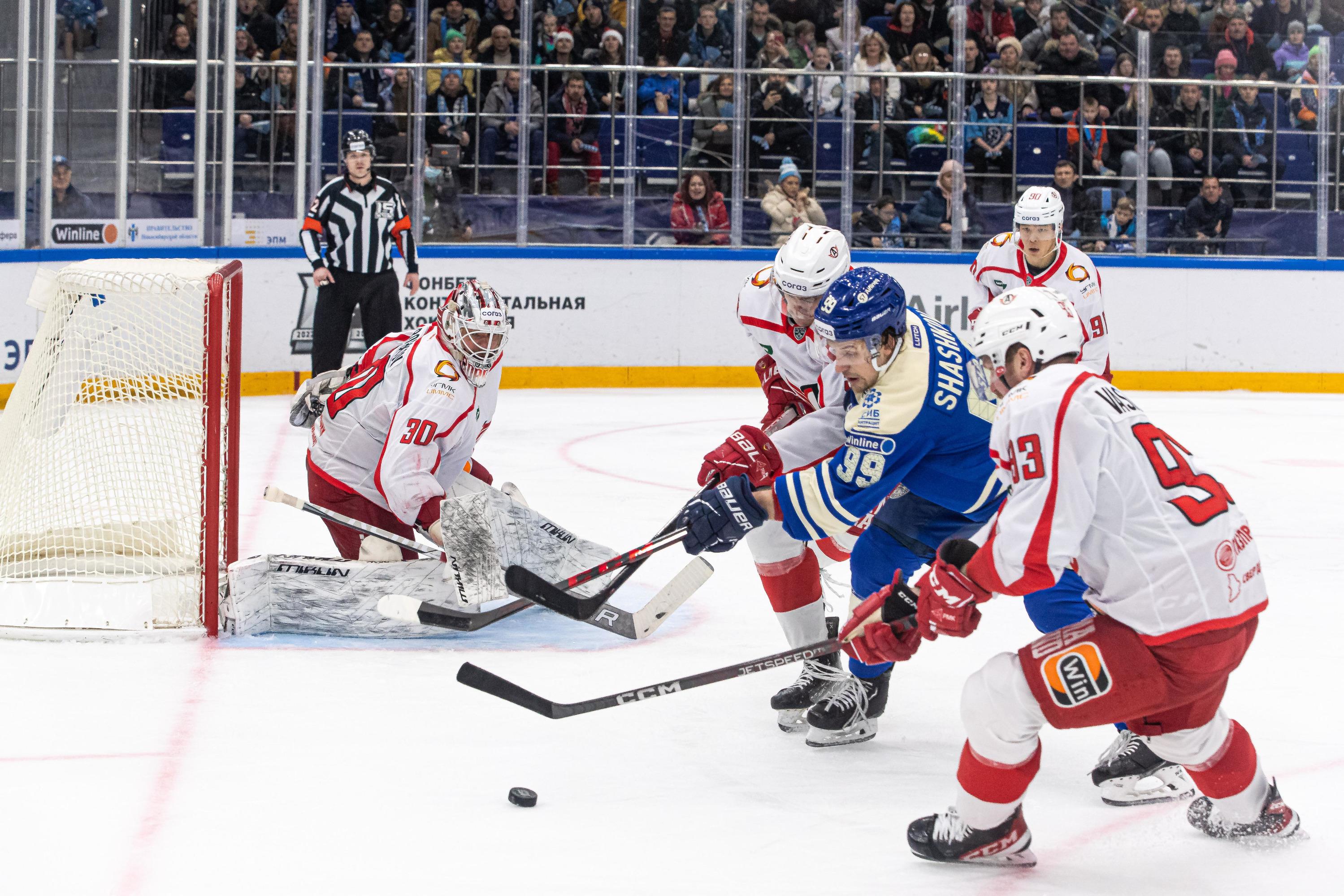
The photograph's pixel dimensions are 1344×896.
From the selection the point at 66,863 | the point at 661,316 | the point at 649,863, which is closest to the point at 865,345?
the point at 649,863

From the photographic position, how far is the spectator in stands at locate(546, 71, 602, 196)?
9.34 meters

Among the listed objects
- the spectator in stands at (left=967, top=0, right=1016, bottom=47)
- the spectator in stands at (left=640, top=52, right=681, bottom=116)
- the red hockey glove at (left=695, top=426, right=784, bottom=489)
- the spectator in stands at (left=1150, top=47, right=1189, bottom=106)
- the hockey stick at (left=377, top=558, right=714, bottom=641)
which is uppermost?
the spectator in stands at (left=967, top=0, right=1016, bottom=47)

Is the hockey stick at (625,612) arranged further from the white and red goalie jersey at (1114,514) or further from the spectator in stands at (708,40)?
the spectator in stands at (708,40)

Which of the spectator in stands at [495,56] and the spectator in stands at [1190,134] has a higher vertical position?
the spectator in stands at [495,56]

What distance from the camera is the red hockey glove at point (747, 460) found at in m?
3.20

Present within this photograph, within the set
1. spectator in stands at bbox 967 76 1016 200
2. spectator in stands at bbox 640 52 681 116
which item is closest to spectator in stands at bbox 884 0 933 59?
spectator in stands at bbox 967 76 1016 200

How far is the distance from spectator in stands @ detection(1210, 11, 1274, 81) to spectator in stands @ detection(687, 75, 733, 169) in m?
3.28

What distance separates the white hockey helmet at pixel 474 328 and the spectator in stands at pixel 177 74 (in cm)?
499

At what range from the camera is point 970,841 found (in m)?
2.39

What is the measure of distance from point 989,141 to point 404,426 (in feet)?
22.4

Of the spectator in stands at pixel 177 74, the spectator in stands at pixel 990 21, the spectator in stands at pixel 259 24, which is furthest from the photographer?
the spectator in stands at pixel 990 21

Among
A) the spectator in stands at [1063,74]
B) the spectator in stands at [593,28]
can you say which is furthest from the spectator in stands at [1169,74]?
the spectator in stands at [593,28]

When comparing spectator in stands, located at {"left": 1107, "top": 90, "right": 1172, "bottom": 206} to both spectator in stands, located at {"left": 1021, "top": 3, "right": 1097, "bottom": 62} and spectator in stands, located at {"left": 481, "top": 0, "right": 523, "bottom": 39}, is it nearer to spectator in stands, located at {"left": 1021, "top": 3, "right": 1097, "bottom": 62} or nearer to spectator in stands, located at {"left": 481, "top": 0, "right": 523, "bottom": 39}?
spectator in stands, located at {"left": 1021, "top": 3, "right": 1097, "bottom": 62}

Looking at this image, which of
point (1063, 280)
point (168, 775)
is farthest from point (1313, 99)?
point (168, 775)
